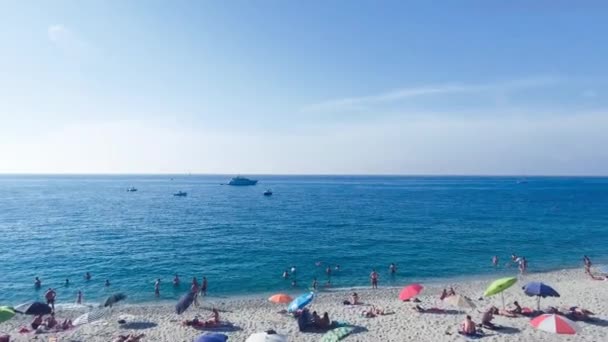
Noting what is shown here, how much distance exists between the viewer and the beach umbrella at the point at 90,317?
19328mm

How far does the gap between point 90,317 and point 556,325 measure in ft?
71.7

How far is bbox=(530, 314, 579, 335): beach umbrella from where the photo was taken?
15253 millimetres

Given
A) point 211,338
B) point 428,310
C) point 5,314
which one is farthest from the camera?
point 428,310

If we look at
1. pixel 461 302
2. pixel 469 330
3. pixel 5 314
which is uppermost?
pixel 5 314

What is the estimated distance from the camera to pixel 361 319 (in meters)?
19.9

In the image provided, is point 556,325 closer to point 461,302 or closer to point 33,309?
point 461,302

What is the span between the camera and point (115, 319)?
20.8 meters

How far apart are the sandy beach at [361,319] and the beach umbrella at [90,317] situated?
33 cm

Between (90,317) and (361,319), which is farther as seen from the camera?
(90,317)

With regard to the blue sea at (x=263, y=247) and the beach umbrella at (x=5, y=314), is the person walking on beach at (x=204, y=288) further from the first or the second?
the beach umbrella at (x=5, y=314)

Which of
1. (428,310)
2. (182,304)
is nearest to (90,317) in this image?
(182,304)

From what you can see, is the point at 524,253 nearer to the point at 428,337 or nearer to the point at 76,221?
the point at 428,337


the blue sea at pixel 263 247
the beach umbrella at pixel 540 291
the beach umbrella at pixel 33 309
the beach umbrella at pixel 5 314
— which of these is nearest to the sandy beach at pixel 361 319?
the beach umbrella at pixel 33 309

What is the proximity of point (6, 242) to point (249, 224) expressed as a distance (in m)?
30.0
